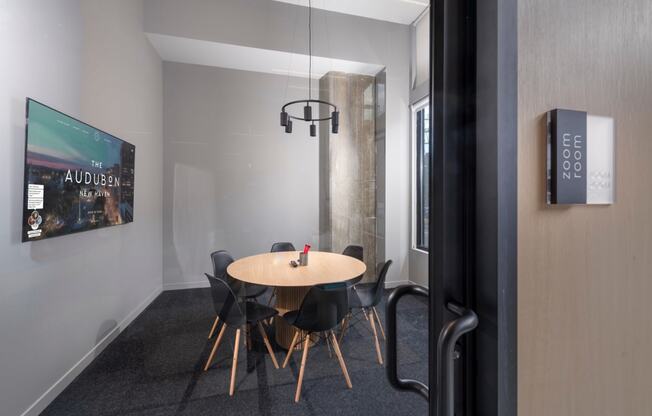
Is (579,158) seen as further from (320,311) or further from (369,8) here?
(369,8)

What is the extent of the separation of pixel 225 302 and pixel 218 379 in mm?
602

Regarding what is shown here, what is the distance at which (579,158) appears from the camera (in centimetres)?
51

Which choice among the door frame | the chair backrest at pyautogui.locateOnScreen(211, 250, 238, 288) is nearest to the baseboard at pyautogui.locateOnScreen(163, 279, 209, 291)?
the chair backrest at pyautogui.locateOnScreen(211, 250, 238, 288)

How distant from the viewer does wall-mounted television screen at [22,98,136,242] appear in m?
1.58

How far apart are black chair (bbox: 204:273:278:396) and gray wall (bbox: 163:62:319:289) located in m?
0.76

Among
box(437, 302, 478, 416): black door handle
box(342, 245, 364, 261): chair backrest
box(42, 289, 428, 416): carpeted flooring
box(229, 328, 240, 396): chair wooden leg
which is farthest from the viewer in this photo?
box(342, 245, 364, 261): chair backrest

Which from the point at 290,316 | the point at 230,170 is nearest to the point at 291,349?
the point at 290,316

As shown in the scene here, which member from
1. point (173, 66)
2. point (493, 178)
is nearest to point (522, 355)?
point (493, 178)

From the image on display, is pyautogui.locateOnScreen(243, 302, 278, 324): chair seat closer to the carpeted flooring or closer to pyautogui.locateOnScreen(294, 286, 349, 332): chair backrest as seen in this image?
the carpeted flooring

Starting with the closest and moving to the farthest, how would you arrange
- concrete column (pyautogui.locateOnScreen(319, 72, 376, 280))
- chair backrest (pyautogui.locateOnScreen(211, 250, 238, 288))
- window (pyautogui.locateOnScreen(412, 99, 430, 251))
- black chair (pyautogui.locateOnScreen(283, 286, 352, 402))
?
1. window (pyautogui.locateOnScreen(412, 99, 430, 251))
2. black chair (pyautogui.locateOnScreen(283, 286, 352, 402))
3. chair backrest (pyautogui.locateOnScreen(211, 250, 238, 288))
4. concrete column (pyautogui.locateOnScreen(319, 72, 376, 280))

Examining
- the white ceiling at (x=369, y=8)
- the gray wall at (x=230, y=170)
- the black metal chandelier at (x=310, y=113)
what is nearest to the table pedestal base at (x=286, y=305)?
the gray wall at (x=230, y=170)

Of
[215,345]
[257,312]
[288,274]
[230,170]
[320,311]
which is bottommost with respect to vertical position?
[215,345]

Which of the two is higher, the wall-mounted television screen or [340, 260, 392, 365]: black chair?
the wall-mounted television screen

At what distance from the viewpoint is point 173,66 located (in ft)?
8.99
